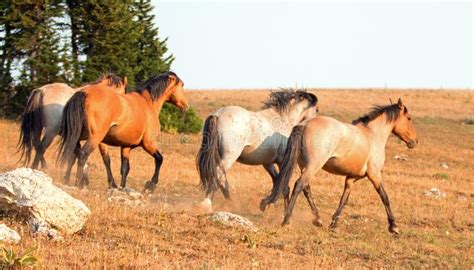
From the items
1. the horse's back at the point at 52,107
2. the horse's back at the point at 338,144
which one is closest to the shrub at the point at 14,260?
the horse's back at the point at 338,144

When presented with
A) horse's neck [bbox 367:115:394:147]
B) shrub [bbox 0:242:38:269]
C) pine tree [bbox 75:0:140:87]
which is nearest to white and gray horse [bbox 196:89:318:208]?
horse's neck [bbox 367:115:394:147]

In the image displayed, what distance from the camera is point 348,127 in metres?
12.1

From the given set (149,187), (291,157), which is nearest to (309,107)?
(291,157)

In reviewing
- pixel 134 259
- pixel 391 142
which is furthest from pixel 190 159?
pixel 134 259

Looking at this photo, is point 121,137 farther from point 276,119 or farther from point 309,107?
point 309,107

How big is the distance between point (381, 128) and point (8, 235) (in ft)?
25.4

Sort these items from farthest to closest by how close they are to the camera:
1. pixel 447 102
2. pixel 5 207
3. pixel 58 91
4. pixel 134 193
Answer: pixel 447 102 → pixel 58 91 → pixel 134 193 → pixel 5 207

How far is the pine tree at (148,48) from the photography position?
2991cm

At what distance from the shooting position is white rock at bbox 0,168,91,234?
8.24m

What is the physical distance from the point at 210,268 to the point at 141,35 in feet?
78.1

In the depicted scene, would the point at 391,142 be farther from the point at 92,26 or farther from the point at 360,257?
the point at 360,257

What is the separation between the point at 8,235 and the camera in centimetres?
748

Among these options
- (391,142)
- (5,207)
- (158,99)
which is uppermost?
(158,99)

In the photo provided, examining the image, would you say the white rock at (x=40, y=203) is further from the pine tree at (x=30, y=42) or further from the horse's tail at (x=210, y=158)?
the pine tree at (x=30, y=42)
